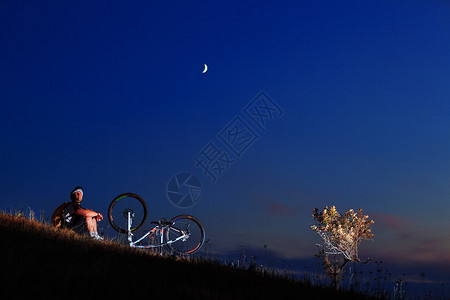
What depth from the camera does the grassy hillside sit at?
6.32m

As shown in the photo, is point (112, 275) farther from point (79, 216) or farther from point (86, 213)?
point (79, 216)

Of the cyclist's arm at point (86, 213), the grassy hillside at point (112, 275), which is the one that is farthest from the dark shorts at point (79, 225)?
the grassy hillside at point (112, 275)

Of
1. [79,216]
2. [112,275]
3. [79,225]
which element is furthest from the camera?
[79,216]

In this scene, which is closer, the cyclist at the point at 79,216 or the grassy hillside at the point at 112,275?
the grassy hillside at the point at 112,275

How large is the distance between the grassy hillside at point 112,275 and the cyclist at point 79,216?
2363 millimetres

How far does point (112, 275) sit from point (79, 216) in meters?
7.14

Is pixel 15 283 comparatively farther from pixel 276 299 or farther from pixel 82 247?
pixel 276 299

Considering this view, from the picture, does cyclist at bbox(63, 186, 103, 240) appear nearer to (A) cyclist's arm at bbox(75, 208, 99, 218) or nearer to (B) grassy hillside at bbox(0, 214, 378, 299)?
(A) cyclist's arm at bbox(75, 208, 99, 218)

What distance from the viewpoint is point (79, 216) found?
13.6 metres

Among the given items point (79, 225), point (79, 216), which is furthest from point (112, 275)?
point (79, 216)

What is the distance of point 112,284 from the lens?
6.58m

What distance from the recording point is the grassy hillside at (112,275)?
6.32 metres

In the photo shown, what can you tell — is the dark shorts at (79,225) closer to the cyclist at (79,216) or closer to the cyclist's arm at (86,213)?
the cyclist at (79,216)

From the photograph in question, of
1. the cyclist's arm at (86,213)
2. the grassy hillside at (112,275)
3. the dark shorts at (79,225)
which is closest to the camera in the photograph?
the grassy hillside at (112,275)
